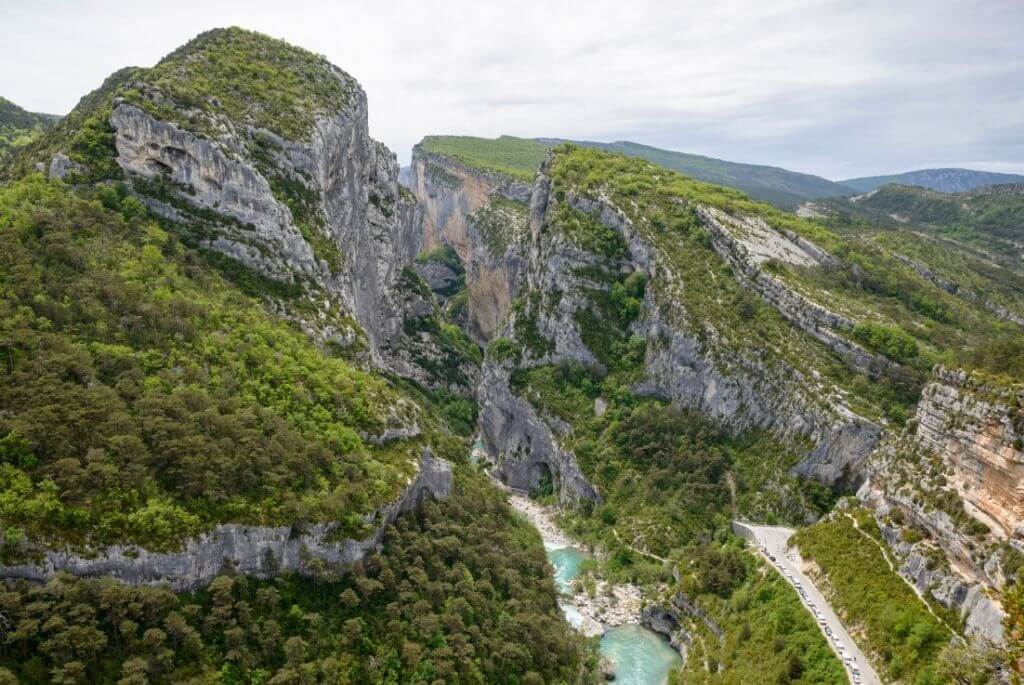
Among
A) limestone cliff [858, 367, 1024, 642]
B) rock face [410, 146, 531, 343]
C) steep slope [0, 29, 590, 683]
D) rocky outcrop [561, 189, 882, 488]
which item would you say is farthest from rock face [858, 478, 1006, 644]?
rock face [410, 146, 531, 343]

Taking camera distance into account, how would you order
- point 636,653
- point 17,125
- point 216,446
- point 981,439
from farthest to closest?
point 17,125
point 636,653
point 981,439
point 216,446

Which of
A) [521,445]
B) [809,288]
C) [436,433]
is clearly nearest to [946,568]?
[436,433]

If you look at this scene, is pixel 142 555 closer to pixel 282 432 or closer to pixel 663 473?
pixel 282 432

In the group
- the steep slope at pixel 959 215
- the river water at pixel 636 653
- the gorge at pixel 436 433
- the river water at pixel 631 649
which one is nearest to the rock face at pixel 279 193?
the gorge at pixel 436 433

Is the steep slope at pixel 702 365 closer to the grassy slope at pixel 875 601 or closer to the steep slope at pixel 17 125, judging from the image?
the grassy slope at pixel 875 601

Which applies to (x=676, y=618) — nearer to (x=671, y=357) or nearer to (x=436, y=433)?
(x=436, y=433)
